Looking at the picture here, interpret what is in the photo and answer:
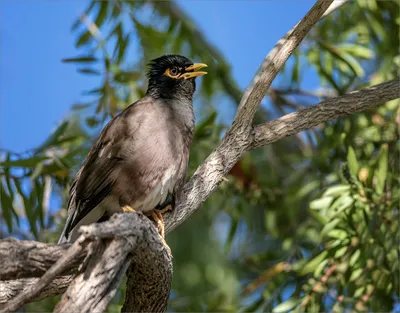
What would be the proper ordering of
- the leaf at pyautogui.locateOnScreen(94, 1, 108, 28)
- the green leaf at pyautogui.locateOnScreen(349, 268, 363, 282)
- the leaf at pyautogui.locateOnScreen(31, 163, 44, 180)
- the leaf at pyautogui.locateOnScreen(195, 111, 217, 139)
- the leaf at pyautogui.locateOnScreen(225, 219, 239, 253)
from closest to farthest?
the green leaf at pyautogui.locateOnScreen(349, 268, 363, 282) < the leaf at pyautogui.locateOnScreen(31, 163, 44, 180) < the leaf at pyautogui.locateOnScreen(195, 111, 217, 139) < the leaf at pyautogui.locateOnScreen(225, 219, 239, 253) < the leaf at pyautogui.locateOnScreen(94, 1, 108, 28)

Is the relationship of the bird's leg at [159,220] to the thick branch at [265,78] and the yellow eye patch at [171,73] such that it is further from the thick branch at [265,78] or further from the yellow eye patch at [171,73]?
the yellow eye patch at [171,73]

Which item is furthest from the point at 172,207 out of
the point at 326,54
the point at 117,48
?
the point at 326,54

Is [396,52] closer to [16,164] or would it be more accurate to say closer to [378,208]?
[378,208]

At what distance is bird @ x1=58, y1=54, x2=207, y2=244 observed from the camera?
4.44m

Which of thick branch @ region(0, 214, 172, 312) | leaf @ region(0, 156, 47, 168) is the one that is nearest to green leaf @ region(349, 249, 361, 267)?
thick branch @ region(0, 214, 172, 312)

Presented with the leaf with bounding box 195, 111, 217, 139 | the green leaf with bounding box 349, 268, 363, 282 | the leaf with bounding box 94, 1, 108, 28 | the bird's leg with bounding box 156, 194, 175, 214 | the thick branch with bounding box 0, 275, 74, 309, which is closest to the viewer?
the thick branch with bounding box 0, 275, 74, 309

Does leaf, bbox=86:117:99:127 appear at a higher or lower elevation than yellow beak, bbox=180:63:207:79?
lower

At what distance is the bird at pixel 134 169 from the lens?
14.6 feet

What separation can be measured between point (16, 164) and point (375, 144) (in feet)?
9.51

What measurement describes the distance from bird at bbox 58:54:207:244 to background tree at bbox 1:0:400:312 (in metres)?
0.71

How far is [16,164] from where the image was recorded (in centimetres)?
509

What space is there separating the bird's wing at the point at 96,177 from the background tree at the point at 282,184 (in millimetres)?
656

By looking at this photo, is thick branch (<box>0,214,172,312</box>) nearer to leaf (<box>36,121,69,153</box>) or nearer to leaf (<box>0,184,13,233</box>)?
leaf (<box>0,184,13,233</box>)

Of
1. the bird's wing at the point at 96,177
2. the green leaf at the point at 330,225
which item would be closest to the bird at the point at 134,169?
the bird's wing at the point at 96,177
